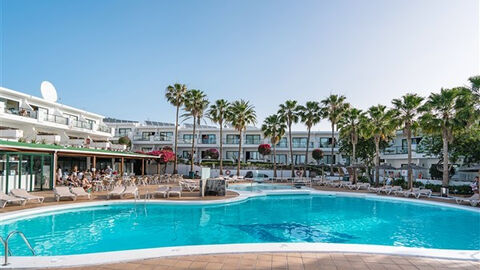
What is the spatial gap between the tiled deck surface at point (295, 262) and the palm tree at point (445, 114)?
14.3m

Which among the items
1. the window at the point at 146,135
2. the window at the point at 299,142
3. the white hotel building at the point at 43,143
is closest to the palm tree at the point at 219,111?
the white hotel building at the point at 43,143

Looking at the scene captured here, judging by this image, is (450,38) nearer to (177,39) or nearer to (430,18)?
(430,18)

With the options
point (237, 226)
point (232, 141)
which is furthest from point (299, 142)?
point (237, 226)

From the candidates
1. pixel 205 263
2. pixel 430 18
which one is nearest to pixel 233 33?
pixel 430 18

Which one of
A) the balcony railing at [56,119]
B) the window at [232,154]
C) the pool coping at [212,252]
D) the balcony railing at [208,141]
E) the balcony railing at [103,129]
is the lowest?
the pool coping at [212,252]

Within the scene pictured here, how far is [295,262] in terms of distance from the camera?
5.53m

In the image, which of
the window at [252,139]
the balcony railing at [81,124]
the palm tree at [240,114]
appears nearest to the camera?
the balcony railing at [81,124]

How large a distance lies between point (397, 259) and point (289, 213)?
811cm

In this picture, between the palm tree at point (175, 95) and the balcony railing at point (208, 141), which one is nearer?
the palm tree at point (175, 95)

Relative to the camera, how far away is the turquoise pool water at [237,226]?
350 inches

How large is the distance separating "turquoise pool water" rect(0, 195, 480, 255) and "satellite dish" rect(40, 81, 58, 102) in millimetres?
18644

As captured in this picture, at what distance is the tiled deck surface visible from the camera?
5.30 metres

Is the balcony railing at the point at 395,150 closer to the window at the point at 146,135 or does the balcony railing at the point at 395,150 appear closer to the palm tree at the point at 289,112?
the palm tree at the point at 289,112

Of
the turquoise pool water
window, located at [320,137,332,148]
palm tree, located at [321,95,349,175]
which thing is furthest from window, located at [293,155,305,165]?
the turquoise pool water
